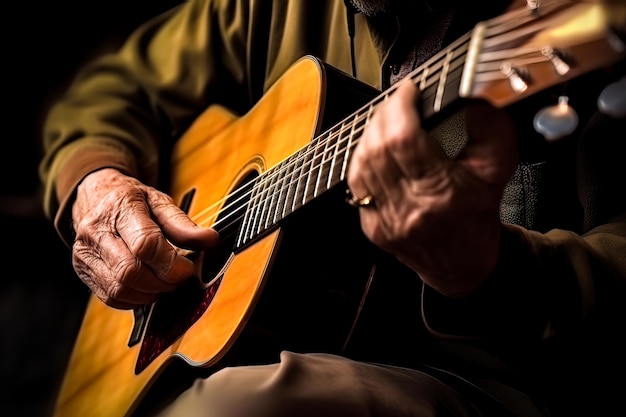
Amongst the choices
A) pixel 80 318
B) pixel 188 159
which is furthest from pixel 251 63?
pixel 80 318

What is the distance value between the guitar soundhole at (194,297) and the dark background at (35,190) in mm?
660

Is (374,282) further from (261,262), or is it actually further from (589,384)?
(589,384)

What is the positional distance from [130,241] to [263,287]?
9.6 inches

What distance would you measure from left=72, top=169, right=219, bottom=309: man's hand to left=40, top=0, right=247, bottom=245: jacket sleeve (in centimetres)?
15

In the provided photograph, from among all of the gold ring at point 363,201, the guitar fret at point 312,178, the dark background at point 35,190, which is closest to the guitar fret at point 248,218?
the guitar fret at point 312,178

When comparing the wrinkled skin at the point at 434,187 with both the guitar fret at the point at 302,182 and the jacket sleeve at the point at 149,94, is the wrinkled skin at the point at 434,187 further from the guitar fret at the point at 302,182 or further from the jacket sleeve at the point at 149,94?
the jacket sleeve at the point at 149,94

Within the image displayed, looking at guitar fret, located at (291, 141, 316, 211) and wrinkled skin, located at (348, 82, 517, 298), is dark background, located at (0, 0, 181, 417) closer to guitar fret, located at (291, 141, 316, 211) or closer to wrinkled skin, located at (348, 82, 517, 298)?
guitar fret, located at (291, 141, 316, 211)

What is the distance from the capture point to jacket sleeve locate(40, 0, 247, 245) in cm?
124

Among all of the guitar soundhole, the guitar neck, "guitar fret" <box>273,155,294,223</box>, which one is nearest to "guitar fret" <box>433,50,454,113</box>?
the guitar neck

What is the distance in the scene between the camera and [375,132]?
0.58 m

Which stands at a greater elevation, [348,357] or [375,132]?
[375,132]

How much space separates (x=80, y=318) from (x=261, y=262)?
0.60 meters

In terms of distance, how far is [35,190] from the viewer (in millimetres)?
1645

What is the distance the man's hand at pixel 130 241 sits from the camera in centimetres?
90
